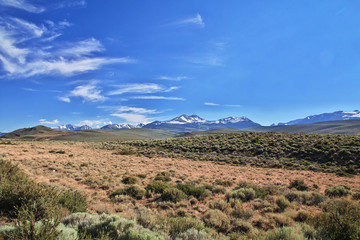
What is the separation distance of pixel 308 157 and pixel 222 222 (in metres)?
28.2

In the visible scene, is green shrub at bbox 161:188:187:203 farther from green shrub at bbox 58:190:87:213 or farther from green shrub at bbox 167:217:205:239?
green shrub at bbox 58:190:87:213

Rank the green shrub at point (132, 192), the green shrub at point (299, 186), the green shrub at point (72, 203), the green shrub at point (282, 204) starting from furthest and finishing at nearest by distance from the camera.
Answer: the green shrub at point (299, 186)
the green shrub at point (132, 192)
the green shrub at point (282, 204)
the green shrub at point (72, 203)

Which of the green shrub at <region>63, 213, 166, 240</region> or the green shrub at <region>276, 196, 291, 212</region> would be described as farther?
the green shrub at <region>276, 196, 291, 212</region>

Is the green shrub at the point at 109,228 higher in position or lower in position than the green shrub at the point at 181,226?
higher

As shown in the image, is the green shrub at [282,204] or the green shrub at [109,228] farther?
the green shrub at [282,204]

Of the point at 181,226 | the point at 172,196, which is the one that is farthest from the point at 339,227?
the point at 172,196

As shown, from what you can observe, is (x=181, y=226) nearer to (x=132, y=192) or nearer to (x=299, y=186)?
(x=132, y=192)

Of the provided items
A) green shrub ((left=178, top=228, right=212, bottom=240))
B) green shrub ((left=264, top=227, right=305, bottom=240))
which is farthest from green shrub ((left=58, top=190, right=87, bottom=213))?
green shrub ((left=264, top=227, right=305, bottom=240))

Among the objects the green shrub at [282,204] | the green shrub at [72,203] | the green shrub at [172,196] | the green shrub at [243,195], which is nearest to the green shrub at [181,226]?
the green shrub at [72,203]

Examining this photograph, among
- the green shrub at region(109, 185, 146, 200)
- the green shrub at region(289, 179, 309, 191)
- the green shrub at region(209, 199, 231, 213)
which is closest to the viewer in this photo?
the green shrub at region(209, 199, 231, 213)

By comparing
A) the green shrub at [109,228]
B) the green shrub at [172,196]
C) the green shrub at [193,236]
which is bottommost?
the green shrub at [172,196]

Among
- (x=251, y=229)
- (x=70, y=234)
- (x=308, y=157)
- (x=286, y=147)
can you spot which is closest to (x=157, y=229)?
(x=70, y=234)

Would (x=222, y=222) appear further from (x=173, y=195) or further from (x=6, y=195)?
(x=6, y=195)

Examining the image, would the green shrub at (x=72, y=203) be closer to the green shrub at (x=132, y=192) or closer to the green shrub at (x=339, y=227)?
the green shrub at (x=132, y=192)
